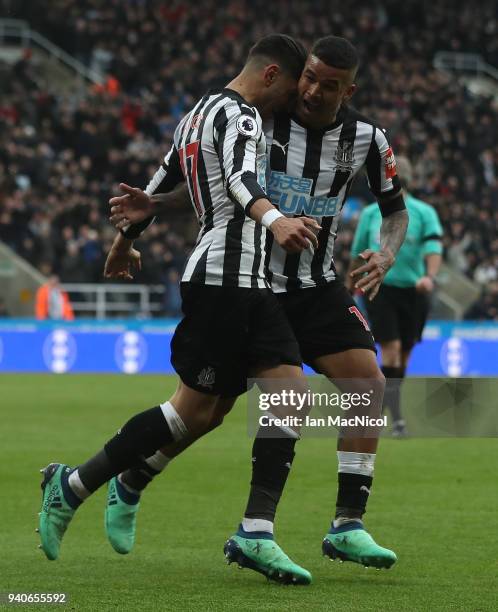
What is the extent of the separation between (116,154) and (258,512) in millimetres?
19802

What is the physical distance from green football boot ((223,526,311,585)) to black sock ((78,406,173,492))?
479 mm

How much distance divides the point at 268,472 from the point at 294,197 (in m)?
1.15

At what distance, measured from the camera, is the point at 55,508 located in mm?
5168

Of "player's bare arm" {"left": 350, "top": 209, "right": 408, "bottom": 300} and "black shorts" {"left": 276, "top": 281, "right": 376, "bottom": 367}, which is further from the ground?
"player's bare arm" {"left": 350, "top": 209, "right": 408, "bottom": 300}

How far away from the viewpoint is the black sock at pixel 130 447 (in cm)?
507

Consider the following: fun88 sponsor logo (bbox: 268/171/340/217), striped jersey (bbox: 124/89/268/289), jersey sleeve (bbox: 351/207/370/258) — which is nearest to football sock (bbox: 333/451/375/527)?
striped jersey (bbox: 124/89/268/289)

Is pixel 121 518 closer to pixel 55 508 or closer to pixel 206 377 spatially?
pixel 55 508

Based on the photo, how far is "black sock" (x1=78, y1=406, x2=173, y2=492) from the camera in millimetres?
5066

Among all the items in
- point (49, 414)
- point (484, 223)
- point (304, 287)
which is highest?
point (304, 287)

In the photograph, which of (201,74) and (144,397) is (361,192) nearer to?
(201,74)

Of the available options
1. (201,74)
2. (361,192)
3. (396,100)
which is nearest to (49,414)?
(361,192)

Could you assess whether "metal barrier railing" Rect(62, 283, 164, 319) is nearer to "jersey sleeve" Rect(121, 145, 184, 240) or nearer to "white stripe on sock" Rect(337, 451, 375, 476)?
"jersey sleeve" Rect(121, 145, 184, 240)

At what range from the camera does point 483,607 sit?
439 centimetres

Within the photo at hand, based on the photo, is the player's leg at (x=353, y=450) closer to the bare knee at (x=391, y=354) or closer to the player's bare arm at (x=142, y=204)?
the player's bare arm at (x=142, y=204)
